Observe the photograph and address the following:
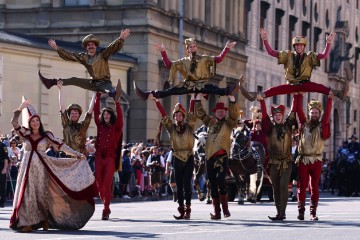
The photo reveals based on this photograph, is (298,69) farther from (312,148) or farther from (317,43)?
(317,43)

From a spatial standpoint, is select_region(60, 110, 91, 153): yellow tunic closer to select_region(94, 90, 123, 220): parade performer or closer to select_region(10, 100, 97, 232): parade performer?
select_region(94, 90, 123, 220): parade performer

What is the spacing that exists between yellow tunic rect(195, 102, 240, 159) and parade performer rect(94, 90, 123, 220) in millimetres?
1360

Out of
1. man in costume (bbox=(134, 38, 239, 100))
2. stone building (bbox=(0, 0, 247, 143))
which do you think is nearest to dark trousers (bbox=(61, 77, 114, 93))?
man in costume (bbox=(134, 38, 239, 100))

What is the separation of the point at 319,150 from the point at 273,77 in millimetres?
49043

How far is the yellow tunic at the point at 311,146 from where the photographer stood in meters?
22.3

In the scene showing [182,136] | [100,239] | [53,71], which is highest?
[53,71]

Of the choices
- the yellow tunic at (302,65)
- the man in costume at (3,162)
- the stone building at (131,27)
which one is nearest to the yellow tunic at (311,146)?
the yellow tunic at (302,65)

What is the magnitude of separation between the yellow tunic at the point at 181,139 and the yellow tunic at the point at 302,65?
5.51ft

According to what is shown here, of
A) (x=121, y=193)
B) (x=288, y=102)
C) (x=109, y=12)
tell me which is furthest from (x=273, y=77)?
(x=121, y=193)

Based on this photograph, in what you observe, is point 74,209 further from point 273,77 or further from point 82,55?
point 273,77

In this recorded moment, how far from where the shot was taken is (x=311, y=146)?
2227cm

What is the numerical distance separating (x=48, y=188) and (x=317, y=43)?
63.0 meters

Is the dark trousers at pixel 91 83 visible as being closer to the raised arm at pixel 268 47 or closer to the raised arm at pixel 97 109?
the raised arm at pixel 97 109

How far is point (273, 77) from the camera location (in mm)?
71250
